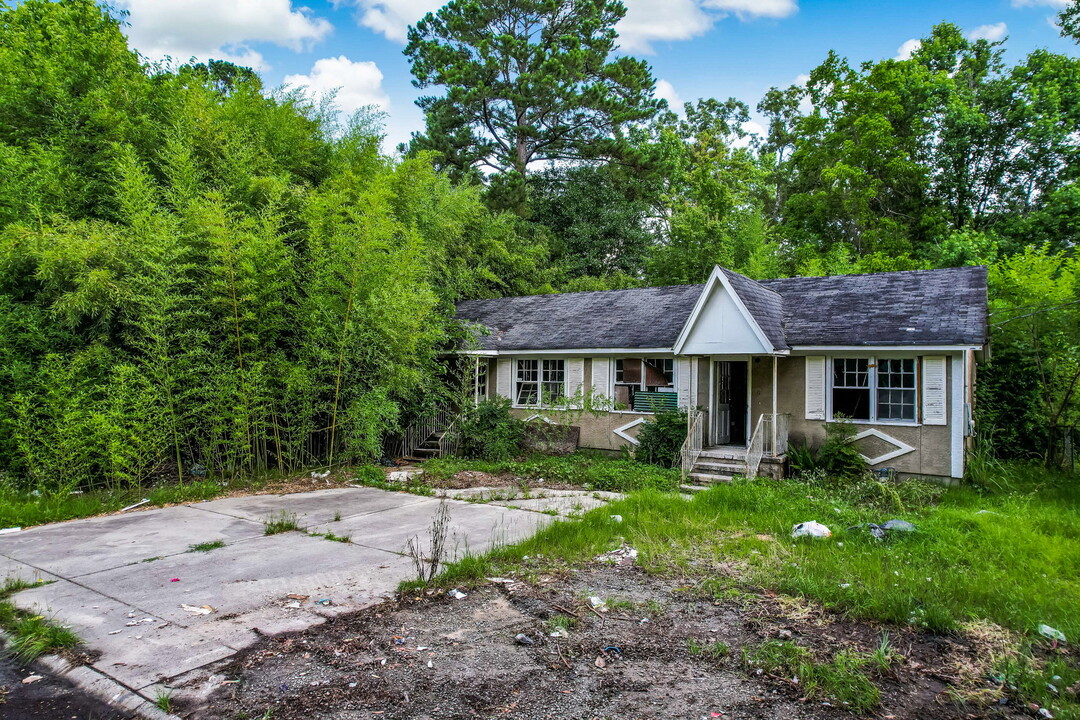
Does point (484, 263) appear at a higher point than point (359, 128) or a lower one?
lower

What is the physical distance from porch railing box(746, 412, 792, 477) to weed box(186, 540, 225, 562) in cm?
793

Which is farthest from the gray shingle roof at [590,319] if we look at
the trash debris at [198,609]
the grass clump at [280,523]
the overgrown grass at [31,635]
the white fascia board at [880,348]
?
the overgrown grass at [31,635]

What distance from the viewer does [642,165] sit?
78.7ft

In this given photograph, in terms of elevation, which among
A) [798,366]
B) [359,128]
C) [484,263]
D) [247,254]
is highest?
[359,128]

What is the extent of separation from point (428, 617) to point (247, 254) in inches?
274

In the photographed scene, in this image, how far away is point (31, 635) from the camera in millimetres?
3980

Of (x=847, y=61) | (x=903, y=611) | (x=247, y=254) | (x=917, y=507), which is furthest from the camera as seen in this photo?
(x=847, y=61)

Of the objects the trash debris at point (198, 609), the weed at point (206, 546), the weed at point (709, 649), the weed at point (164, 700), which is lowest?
the weed at point (206, 546)

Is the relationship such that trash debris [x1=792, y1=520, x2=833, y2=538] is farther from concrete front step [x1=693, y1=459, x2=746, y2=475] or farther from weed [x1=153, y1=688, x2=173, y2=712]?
weed [x1=153, y1=688, x2=173, y2=712]

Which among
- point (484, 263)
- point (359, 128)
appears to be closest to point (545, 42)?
point (484, 263)

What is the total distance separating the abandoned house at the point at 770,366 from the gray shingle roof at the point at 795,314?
0.12 feet

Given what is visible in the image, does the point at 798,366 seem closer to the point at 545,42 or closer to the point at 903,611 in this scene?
the point at 903,611

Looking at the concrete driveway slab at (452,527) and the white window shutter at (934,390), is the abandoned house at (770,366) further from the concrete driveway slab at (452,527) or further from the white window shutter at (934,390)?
the concrete driveway slab at (452,527)

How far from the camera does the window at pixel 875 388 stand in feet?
34.6
